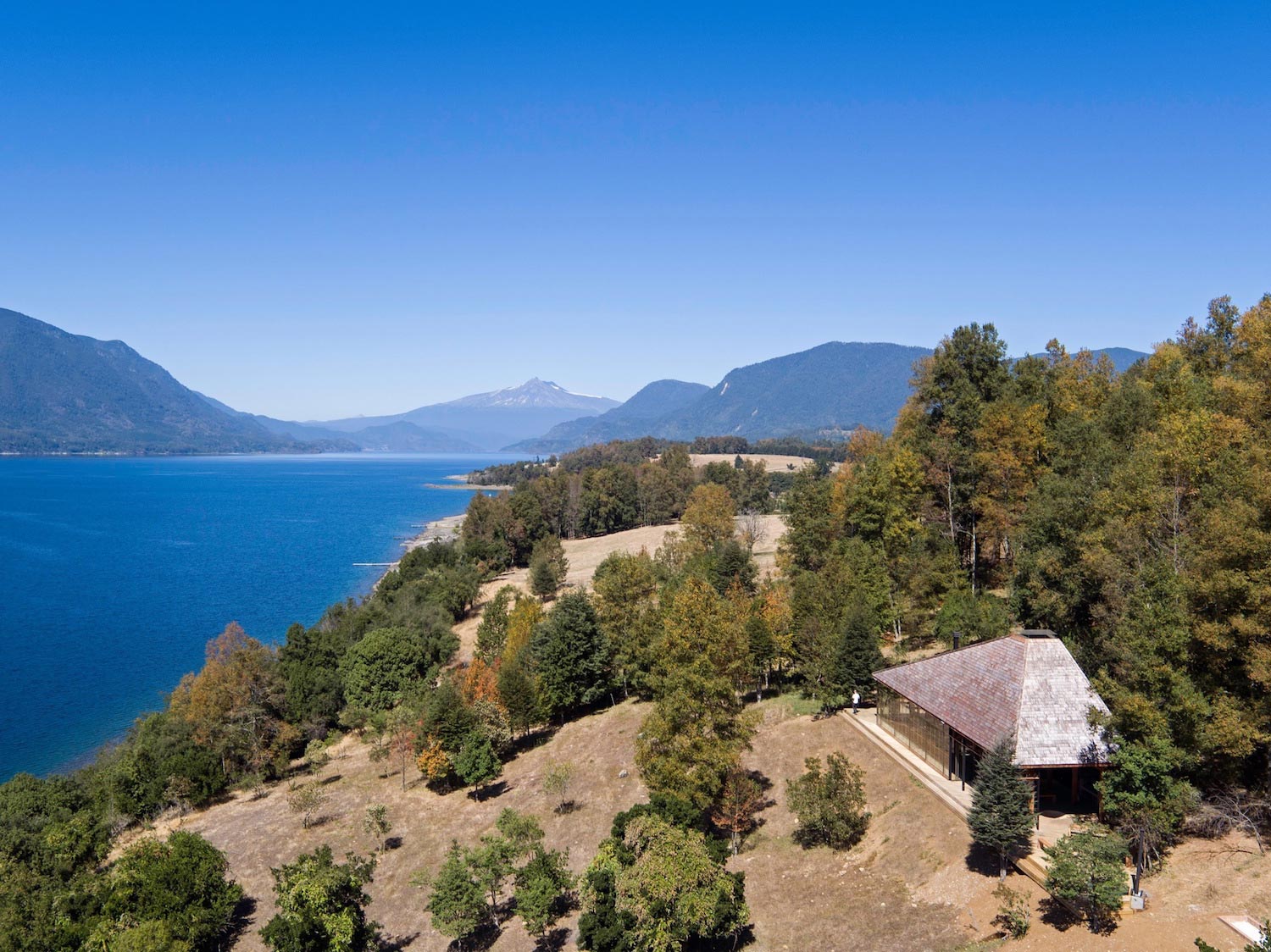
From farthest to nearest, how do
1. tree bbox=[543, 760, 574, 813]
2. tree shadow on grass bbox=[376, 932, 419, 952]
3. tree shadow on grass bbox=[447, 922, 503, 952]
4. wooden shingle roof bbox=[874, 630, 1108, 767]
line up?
tree bbox=[543, 760, 574, 813]
tree shadow on grass bbox=[376, 932, 419, 952]
tree shadow on grass bbox=[447, 922, 503, 952]
wooden shingle roof bbox=[874, 630, 1108, 767]

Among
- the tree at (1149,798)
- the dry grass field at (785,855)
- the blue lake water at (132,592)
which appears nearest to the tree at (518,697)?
the dry grass field at (785,855)

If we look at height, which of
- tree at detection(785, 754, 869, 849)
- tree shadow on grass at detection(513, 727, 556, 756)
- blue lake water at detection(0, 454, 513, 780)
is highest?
tree at detection(785, 754, 869, 849)

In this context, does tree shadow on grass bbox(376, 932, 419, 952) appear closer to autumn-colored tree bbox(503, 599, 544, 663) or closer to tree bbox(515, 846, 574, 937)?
tree bbox(515, 846, 574, 937)

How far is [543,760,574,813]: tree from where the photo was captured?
2945cm

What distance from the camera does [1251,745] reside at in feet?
59.3

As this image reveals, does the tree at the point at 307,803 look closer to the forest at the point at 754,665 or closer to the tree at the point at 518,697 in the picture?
the forest at the point at 754,665

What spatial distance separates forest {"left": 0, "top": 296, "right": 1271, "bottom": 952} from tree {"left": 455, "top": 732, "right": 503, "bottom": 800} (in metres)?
0.11

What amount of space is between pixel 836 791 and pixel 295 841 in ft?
74.4

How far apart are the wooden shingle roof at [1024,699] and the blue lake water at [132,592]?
5045 centimetres

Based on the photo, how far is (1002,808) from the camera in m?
18.5

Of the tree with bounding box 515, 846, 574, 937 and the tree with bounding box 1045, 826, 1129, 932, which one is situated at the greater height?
the tree with bounding box 1045, 826, 1129, 932

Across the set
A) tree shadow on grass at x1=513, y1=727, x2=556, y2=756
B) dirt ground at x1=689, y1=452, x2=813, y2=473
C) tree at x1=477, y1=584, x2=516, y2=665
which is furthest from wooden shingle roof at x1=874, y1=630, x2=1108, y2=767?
dirt ground at x1=689, y1=452, x2=813, y2=473

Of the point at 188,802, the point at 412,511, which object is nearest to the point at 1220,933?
the point at 188,802

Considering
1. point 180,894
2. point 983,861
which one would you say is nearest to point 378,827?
point 180,894
